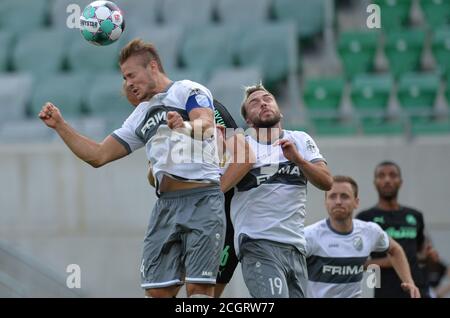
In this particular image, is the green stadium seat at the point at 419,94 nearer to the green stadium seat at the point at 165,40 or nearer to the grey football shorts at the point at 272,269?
the green stadium seat at the point at 165,40

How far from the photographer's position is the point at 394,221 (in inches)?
422

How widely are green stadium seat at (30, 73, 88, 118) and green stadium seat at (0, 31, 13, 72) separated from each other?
37.2 inches

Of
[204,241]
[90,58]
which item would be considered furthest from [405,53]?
[204,241]

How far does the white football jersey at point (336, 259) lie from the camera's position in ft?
30.6

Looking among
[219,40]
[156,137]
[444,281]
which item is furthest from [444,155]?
[156,137]

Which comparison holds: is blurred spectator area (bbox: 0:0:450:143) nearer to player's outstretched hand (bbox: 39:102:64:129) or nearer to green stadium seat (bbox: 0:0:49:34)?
green stadium seat (bbox: 0:0:49:34)

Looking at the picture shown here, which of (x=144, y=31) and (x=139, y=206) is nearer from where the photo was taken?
Result: (x=139, y=206)

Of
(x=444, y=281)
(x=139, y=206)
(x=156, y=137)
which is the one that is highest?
(x=156, y=137)

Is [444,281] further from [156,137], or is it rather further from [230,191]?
[156,137]

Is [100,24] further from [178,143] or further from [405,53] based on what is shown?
[405,53]

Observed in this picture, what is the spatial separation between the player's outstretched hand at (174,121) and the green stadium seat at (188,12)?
10858 mm

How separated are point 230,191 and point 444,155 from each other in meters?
5.93

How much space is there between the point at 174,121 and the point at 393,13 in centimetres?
1011
